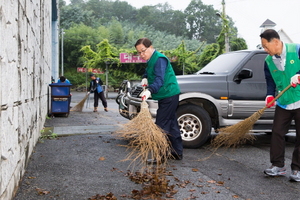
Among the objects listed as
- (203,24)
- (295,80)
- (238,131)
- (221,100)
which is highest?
(203,24)

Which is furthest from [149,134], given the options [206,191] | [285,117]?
[285,117]

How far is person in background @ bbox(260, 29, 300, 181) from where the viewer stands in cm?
504

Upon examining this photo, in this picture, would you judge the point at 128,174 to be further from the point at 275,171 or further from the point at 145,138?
the point at 275,171

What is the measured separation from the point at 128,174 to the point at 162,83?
142cm

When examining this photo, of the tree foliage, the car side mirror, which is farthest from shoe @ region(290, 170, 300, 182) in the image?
the tree foliage

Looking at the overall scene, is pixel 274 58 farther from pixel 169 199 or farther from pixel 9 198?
pixel 9 198

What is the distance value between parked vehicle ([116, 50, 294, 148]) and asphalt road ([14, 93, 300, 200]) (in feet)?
1.45

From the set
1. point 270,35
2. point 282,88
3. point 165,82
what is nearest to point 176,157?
point 165,82

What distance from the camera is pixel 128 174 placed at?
515 cm

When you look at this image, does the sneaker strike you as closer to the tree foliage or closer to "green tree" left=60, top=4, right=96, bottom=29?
the tree foliage

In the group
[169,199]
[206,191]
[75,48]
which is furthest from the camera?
[75,48]

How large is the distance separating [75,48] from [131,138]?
6117 centimetres

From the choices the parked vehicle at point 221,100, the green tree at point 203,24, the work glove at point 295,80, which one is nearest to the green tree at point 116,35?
the green tree at point 203,24

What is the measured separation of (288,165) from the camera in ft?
20.0
